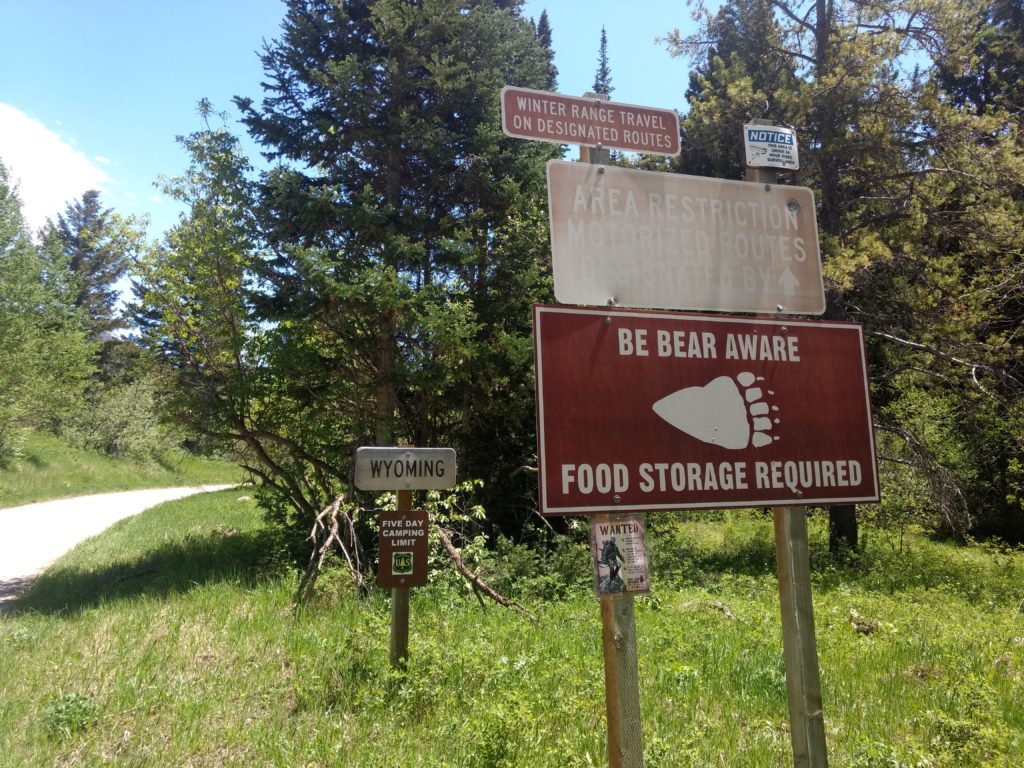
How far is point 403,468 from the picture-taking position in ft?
16.3

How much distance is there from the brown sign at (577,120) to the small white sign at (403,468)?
2648 mm

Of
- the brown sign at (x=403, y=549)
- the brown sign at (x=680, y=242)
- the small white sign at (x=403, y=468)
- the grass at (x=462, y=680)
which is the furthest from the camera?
the brown sign at (x=403, y=549)

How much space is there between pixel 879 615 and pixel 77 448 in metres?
36.0

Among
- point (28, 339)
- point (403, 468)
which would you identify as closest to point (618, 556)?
point (403, 468)

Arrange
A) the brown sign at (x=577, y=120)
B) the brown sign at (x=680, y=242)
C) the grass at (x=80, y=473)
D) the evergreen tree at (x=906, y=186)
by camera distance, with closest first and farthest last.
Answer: the brown sign at (x=680, y=242) → the brown sign at (x=577, y=120) → the evergreen tree at (x=906, y=186) → the grass at (x=80, y=473)

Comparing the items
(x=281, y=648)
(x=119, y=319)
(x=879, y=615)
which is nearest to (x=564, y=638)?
(x=281, y=648)

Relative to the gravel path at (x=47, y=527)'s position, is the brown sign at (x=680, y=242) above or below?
above

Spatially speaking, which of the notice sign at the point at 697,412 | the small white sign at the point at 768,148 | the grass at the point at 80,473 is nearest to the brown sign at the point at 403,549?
the notice sign at the point at 697,412

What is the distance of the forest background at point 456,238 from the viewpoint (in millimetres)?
9703

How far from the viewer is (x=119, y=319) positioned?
46.6m

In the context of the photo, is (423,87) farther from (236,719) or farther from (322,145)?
(236,719)

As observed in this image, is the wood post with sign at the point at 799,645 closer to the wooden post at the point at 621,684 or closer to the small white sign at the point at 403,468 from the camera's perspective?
the wooden post at the point at 621,684

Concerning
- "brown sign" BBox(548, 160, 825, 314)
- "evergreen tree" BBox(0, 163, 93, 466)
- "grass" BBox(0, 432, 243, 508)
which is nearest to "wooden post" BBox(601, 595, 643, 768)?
"brown sign" BBox(548, 160, 825, 314)

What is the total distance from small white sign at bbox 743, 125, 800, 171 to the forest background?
6021mm
